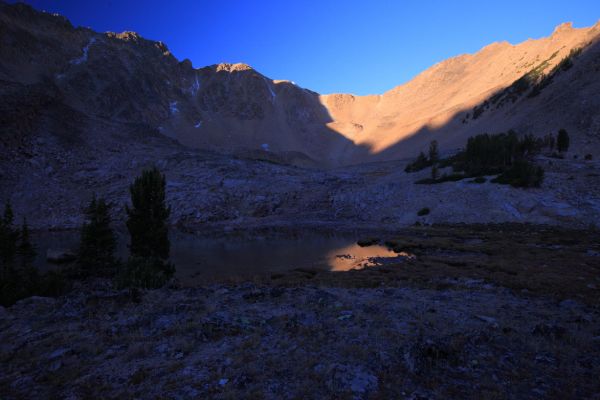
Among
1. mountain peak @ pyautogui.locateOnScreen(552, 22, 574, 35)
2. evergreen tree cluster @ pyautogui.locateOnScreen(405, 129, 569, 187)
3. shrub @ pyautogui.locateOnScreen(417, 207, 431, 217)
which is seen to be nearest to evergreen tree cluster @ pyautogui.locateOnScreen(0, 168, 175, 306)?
shrub @ pyautogui.locateOnScreen(417, 207, 431, 217)

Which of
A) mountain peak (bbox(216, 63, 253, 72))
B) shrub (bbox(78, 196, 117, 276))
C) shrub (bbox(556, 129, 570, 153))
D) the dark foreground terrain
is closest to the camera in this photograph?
the dark foreground terrain

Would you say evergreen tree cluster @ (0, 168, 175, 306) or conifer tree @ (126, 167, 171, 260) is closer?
evergreen tree cluster @ (0, 168, 175, 306)

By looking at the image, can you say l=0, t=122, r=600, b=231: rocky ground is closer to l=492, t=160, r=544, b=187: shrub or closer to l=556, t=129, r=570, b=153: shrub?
l=492, t=160, r=544, b=187: shrub

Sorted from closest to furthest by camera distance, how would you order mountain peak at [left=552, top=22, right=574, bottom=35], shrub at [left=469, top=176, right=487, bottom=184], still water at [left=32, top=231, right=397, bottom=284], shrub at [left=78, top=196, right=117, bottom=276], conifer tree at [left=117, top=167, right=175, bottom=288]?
shrub at [left=78, top=196, right=117, bottom=276] < conifer tree at [left=117, top=167, right=175, bottom=288] < still water at [left=32, top=231, right=397, bottom=284] < shrub at [left=469, top=176, right=487, bottom=184] < mountain peak at [left=552, top=22, right=574, bottom=35]

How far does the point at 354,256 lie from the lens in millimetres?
27141

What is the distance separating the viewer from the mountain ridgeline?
65062mm

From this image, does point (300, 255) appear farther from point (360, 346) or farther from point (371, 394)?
point (371, 394)

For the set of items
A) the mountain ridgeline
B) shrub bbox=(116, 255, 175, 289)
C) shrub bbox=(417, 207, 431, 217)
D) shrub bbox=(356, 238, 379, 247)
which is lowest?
shrub bbox=(356, 238, 379, 247)

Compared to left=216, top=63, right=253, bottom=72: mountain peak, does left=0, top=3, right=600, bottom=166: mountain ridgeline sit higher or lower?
lower

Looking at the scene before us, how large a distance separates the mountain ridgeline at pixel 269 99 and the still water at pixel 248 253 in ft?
133

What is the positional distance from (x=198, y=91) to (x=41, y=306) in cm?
15258

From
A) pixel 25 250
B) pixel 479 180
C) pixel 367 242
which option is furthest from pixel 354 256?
pixel 479 180

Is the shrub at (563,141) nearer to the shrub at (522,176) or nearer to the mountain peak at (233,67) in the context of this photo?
the shrub at (522,176)

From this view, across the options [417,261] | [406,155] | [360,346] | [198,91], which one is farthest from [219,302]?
[198,91]
